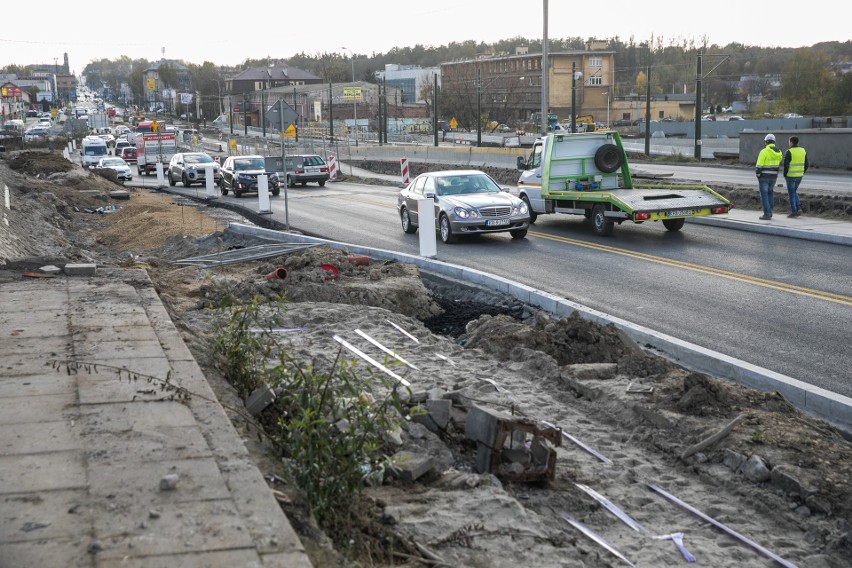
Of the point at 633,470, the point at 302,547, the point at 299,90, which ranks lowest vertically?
the point at 633,470

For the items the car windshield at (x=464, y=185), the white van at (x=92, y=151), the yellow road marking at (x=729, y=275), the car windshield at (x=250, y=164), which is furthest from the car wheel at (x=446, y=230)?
the white van at (x=92, y=151)

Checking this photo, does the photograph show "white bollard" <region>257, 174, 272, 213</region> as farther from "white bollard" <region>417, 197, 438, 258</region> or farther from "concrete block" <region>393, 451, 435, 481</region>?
"concrete block" <region>393, 451, 435, 481</region>

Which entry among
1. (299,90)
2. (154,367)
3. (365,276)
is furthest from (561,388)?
(299,90)

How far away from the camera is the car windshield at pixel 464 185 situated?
67.9 feet

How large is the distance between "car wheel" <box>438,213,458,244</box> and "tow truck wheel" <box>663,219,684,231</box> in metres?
4.73

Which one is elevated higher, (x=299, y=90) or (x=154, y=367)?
(x=299, y=90)

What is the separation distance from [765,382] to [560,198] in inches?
515

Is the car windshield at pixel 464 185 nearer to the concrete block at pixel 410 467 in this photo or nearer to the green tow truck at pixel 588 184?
the green tow truck at pixel 588 184

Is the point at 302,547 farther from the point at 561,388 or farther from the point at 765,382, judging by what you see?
the point at 765,382

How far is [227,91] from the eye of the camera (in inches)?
6890

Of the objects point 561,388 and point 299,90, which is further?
point 299,90

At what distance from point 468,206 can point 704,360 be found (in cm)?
1066

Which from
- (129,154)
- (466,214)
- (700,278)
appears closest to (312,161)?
(466,214)

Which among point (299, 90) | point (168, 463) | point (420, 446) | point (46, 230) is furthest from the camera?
point (299, 90)
